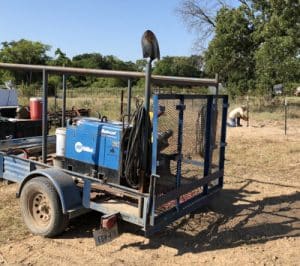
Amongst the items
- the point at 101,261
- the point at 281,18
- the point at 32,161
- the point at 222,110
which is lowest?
the point at 101,261

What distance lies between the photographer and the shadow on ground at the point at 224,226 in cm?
518

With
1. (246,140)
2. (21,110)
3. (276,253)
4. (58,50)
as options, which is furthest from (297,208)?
(58,50)

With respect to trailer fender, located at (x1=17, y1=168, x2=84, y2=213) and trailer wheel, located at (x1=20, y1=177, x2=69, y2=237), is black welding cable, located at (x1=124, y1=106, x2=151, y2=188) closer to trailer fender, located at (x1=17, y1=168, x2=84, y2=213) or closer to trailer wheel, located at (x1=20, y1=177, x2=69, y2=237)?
trailer fender, located at (x1=17, y1=168, x2=84, y2=213)

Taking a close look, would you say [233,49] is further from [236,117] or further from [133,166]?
[133,166]

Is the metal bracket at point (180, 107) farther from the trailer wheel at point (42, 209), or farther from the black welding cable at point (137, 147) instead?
the trailer wheel at point (42, 209)

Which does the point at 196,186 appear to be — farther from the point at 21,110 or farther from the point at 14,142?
the point at 21,110

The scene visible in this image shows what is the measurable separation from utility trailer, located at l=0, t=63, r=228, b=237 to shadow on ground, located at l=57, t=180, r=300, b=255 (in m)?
0.32

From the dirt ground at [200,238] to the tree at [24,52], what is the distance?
6110cm

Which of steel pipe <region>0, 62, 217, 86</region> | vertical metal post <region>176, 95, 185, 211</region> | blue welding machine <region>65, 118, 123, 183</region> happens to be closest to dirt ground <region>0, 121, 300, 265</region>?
vertical metal post <region>176, 95, 185, 211</region>

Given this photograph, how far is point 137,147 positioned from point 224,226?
5.87 feet

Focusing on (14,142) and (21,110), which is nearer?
(14,142)

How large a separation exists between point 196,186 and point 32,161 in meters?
2.01

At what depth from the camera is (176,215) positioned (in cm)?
514

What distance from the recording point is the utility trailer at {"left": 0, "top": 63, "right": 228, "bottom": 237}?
4.73 meters
